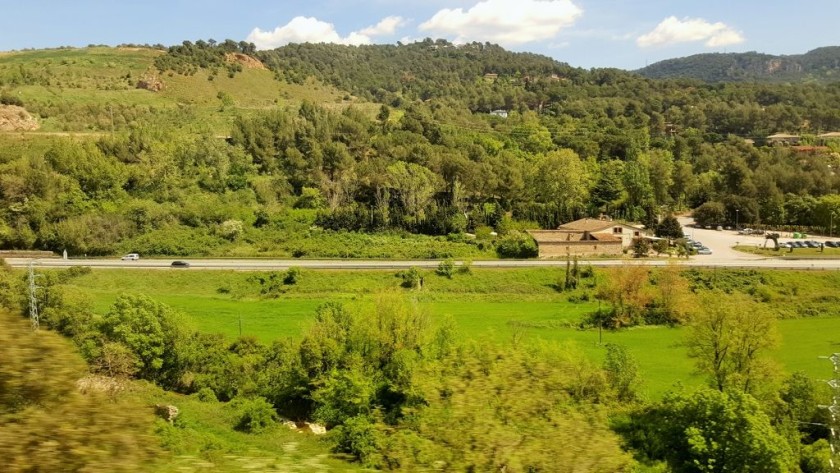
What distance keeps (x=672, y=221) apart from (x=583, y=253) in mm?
9166

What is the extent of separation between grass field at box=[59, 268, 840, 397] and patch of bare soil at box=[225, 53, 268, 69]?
57.3 m

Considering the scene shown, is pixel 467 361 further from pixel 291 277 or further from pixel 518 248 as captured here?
pixel 518 248

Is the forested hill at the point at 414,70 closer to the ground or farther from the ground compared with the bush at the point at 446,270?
farther from the ground

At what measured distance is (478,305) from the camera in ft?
103

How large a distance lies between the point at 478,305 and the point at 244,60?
69589mm

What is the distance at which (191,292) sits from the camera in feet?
109

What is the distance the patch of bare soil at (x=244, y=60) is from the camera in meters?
84.0


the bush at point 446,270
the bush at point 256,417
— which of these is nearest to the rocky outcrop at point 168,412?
the bush at point 256,417

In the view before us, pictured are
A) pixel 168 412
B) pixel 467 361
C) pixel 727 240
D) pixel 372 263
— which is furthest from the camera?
pixel 727 240

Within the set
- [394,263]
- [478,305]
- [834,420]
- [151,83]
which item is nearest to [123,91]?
[151,83]

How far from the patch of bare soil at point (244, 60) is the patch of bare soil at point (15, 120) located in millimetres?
34640

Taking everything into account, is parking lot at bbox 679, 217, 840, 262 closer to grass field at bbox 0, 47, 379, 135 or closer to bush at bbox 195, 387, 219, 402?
bush at bbox 195, 387, 219, 402

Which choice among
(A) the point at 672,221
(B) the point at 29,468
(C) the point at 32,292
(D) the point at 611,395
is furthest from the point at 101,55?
(B) the point at 29,468

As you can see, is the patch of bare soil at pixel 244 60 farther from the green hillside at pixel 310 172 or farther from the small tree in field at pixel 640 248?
the small tree in field at pixel 640 248
